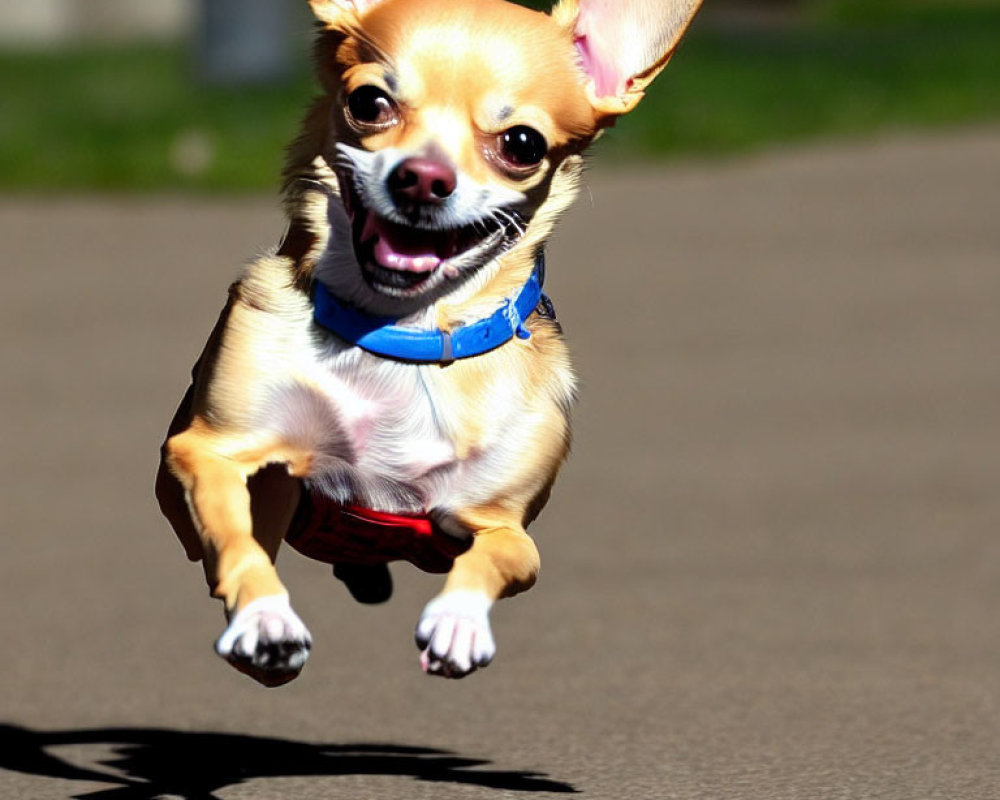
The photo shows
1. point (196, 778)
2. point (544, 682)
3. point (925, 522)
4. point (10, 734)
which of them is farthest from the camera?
point (925, 522)

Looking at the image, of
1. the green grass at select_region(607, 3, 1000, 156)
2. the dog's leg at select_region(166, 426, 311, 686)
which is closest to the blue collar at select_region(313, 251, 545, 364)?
the dog's leg at select_region(166, 426, 311, 686)

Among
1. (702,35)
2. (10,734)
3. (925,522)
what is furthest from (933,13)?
(10,734)

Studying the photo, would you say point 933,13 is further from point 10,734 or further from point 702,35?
point 10,734

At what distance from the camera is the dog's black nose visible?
453 centimetres

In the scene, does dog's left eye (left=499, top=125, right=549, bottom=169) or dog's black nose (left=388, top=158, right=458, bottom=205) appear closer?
dog's black nose (left=388, top=158, right=458, bottom=205)

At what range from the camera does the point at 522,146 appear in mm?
4723

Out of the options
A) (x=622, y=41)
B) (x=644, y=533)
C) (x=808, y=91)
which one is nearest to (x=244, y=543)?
(x=622, y=41)

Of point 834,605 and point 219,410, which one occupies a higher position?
point 834,605

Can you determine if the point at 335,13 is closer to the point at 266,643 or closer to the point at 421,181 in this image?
the point at 421,181

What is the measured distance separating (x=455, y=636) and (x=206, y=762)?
206 cm

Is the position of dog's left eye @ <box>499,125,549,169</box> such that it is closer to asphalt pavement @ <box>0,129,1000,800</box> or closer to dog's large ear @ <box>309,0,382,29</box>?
dog's large ear @ <box>309,0,382,29</box>

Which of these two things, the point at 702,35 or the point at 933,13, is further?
the point at 933,13

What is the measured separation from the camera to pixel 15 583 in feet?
32.2

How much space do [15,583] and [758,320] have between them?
22.0 ft
